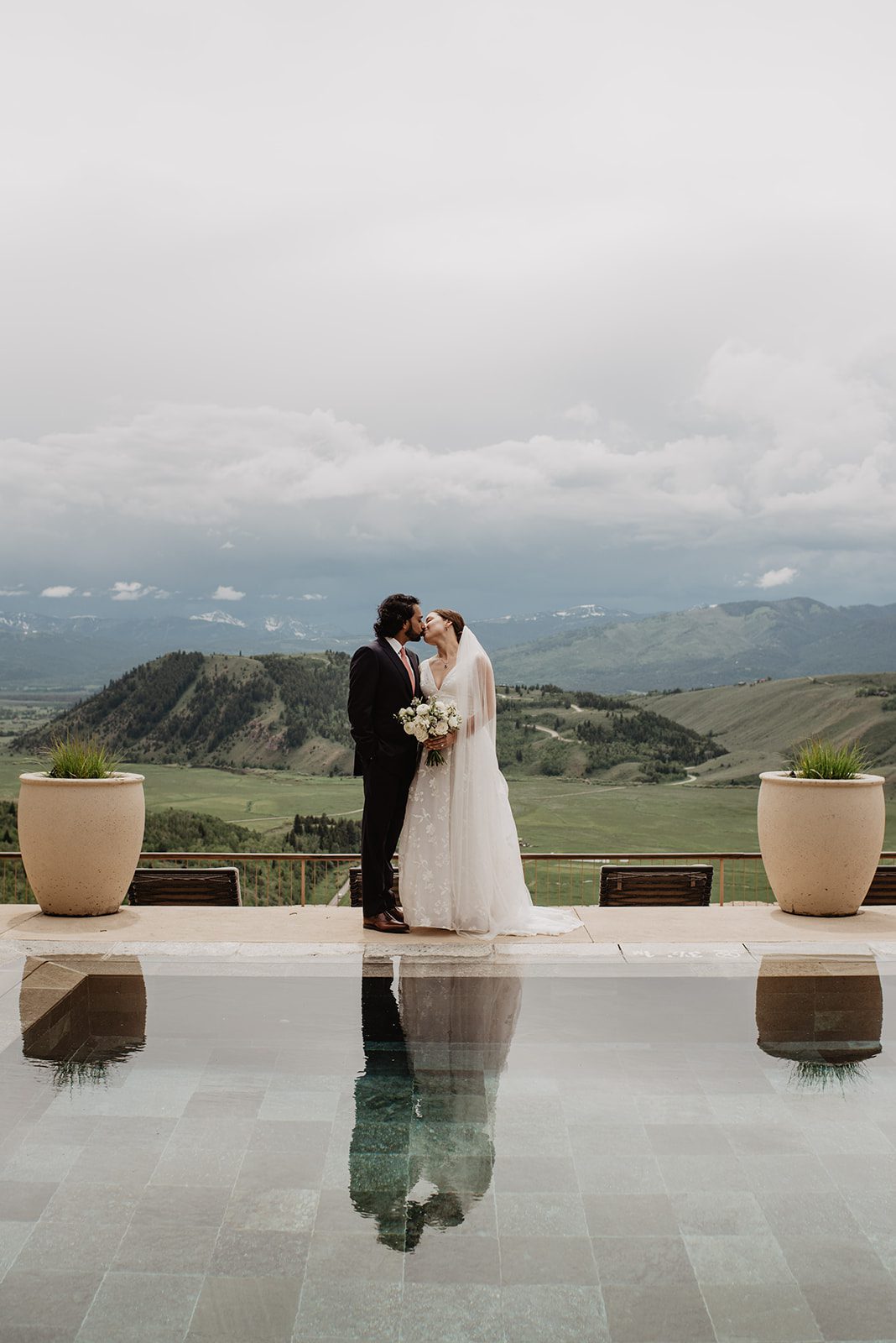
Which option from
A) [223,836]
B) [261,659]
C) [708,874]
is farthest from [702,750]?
[708,874]

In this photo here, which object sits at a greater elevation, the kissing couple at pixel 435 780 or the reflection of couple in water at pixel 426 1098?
the kissing couple at pixel 435 780

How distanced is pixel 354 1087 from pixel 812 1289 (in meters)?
1.87

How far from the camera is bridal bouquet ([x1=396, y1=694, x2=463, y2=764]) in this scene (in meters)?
6.85

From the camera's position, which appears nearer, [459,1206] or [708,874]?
[459,1206]

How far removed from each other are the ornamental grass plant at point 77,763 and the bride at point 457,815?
2.37m

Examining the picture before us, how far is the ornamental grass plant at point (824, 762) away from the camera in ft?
26.9

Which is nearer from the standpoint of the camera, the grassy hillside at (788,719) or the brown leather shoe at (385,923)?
the brown leather shoe at (385,923)

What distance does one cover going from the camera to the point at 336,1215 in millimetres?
3410

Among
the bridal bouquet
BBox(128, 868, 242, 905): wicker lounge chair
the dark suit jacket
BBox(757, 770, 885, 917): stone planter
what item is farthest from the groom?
BBox(757, 770, 885, 917): stone planter

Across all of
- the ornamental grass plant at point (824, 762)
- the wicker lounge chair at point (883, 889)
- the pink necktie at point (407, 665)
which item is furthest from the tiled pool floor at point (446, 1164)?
the wicker lounge chair at point (883, 889)

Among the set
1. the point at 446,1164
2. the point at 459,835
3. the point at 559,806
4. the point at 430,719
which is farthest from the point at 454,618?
the point at 559,806

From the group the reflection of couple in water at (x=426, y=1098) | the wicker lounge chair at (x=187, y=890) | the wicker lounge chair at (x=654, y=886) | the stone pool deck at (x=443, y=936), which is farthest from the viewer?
the wicker lounge chair at (x=654, y=886)

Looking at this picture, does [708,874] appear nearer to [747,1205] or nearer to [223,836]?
[747,1205]

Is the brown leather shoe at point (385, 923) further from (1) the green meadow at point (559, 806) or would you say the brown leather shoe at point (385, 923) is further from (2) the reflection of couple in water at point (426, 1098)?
(1) the green meadow at point (559, 806)
